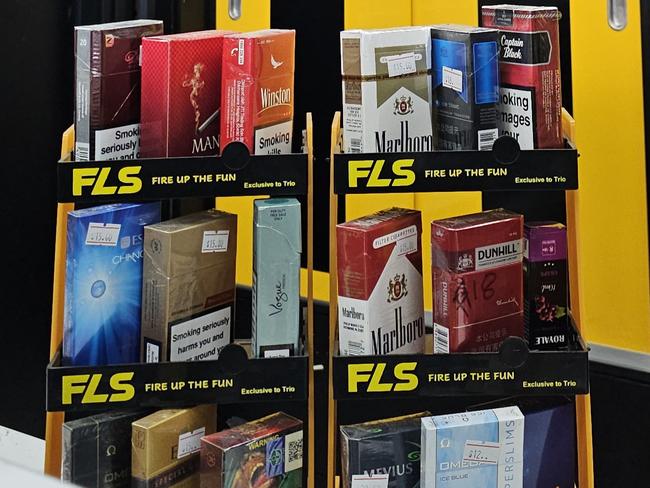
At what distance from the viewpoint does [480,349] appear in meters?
1.60

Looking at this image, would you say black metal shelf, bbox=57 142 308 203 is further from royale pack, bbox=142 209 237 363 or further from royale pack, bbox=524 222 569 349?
royale pack, bbox=524 222 569 349

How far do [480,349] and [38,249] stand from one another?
212 cm

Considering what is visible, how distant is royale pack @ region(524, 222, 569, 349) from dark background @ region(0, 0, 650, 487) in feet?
3.85

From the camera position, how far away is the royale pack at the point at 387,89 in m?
1.54

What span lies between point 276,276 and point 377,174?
0.88 feet

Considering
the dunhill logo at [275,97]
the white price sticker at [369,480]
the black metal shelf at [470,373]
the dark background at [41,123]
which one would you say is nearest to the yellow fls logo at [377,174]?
the dunhill logo at [275,97]

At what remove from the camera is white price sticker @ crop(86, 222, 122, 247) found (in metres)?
1.57

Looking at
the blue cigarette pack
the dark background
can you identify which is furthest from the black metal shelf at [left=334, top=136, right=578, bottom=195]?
the dark background

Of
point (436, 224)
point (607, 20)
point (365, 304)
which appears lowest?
point (365, 304)

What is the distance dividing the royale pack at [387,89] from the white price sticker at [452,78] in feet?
0.10

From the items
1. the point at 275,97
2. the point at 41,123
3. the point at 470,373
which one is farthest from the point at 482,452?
the point at 41,123

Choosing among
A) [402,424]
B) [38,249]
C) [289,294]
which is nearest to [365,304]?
[289,294]

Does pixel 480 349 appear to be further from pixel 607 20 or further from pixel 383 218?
pixel 607 20

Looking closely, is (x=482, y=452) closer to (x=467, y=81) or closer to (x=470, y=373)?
(x=470, y=373)
